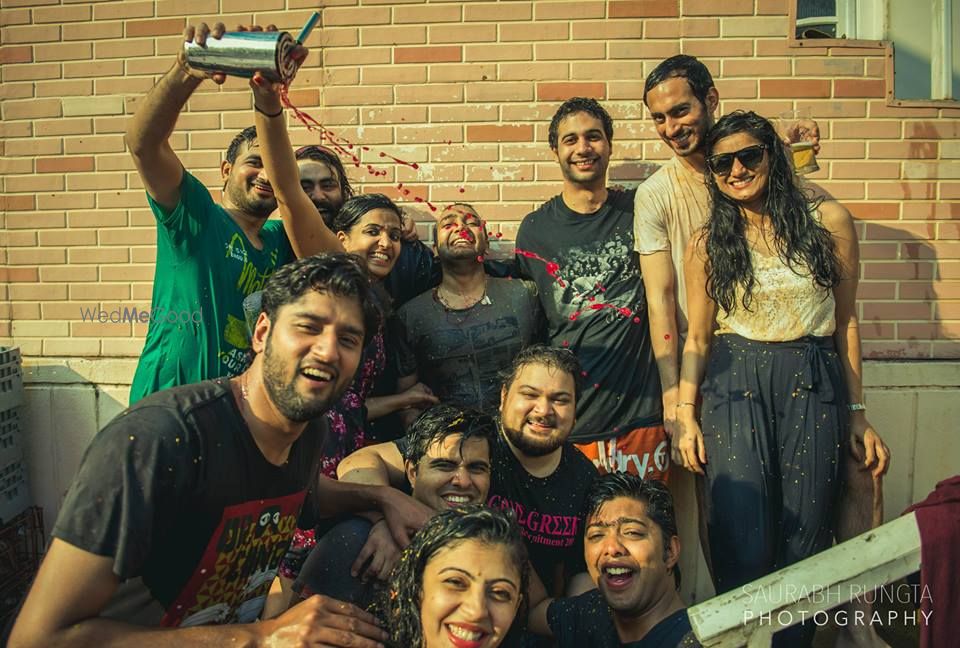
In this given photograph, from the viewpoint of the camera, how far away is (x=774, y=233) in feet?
9.55

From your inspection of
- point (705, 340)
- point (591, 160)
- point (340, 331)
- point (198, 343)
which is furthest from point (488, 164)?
point (340, 331)

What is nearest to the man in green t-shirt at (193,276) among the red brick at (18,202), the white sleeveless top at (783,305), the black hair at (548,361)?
the black hair at (548,361)

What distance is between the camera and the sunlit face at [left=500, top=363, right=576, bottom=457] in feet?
9.36

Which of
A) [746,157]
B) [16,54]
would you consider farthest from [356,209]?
[16,54]

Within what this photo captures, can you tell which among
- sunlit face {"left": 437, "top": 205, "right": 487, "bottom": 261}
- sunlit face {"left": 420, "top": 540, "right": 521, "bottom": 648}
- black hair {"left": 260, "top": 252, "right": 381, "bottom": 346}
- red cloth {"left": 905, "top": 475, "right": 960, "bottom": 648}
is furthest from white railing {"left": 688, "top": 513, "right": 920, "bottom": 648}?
sunlit face {"left": 437, "top": 205, "right": 487, "bottom": 261}

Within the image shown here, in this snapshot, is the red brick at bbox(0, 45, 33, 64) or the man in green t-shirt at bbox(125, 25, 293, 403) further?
the red brick at bbox(0, 45, 33, 64)

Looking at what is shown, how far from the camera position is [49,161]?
422 centimetres

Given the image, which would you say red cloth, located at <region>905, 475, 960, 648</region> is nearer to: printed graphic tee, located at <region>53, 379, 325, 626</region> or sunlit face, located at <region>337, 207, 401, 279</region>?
printed graphic tee, located at <region>53, 379, 325, 626</region>

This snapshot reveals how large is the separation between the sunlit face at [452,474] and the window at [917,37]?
296cm

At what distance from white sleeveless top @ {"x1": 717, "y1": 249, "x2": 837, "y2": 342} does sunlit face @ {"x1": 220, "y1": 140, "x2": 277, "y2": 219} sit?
1.86 meters

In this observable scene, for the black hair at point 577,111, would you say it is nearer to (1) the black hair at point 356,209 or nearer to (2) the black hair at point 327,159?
(1) the black hair at point 356,209

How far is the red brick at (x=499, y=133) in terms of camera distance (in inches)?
157

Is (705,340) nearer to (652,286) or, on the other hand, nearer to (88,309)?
(652,286)

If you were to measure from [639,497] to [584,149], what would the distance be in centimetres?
155
